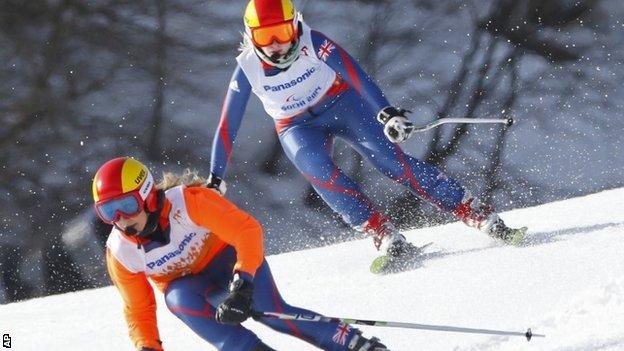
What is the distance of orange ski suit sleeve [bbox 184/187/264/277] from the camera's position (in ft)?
15.3

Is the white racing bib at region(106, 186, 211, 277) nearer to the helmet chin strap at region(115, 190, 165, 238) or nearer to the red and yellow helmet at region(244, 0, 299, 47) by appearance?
the helmet chin strap at region(115, 190, 165, 238)

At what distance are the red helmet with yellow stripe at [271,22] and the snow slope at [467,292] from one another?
4.56ft

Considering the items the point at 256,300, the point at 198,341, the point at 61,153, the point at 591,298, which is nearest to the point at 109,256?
the point at 256,300

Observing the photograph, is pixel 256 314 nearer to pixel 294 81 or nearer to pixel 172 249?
pixel 172 249

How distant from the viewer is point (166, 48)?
16656 millimetres

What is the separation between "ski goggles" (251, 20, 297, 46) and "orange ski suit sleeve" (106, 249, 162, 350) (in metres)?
1.62

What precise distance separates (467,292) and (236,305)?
1.64 m

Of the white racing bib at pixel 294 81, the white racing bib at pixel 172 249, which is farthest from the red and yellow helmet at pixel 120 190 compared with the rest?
the white racing bib at pixel 294 81

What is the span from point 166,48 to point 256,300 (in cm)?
1216

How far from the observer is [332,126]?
6.55 m

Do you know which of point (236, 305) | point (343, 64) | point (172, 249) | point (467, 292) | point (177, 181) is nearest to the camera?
point (236, 305)

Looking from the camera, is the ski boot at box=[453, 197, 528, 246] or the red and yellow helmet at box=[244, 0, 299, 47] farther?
the ski boot at box=[453, 197, 528, 246]

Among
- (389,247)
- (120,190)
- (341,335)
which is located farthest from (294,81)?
(341,335)

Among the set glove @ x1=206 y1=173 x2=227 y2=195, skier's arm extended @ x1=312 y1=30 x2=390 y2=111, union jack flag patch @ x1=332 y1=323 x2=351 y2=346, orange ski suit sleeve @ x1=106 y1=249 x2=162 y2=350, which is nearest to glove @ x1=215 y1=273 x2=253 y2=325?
union jack flag patch @ x1=332 y1=323 x2=351 y2=346
